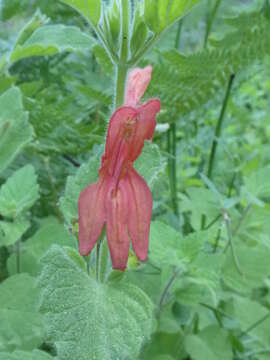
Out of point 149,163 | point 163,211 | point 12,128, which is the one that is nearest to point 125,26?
point 149,163

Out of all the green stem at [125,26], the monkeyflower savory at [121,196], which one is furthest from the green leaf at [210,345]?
the green stem at [125,26]

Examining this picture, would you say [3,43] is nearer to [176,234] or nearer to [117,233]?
[176,234]

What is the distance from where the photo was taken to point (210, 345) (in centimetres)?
96

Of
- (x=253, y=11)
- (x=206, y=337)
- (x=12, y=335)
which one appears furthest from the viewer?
(x=253, y=11)

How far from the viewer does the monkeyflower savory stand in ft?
1.61

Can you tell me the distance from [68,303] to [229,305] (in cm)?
72

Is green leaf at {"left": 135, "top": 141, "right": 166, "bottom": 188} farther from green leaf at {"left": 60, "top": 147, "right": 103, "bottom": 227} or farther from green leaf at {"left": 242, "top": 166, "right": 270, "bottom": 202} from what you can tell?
green leaf at {"left": 242, "top": 166, "right": 270, "bottom": 202}

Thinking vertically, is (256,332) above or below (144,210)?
below

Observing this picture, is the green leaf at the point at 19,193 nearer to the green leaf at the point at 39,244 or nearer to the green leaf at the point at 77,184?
the green leaf at the point at 39,244

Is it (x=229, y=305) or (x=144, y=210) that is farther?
(x=229, y=305)

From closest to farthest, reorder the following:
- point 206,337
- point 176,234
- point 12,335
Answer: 1. point 12,335
2. point 176,234
3. point 206,337

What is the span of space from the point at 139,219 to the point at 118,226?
0.08 ft

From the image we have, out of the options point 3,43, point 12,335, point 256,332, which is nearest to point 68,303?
point 12,335

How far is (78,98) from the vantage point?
4.35 ft
